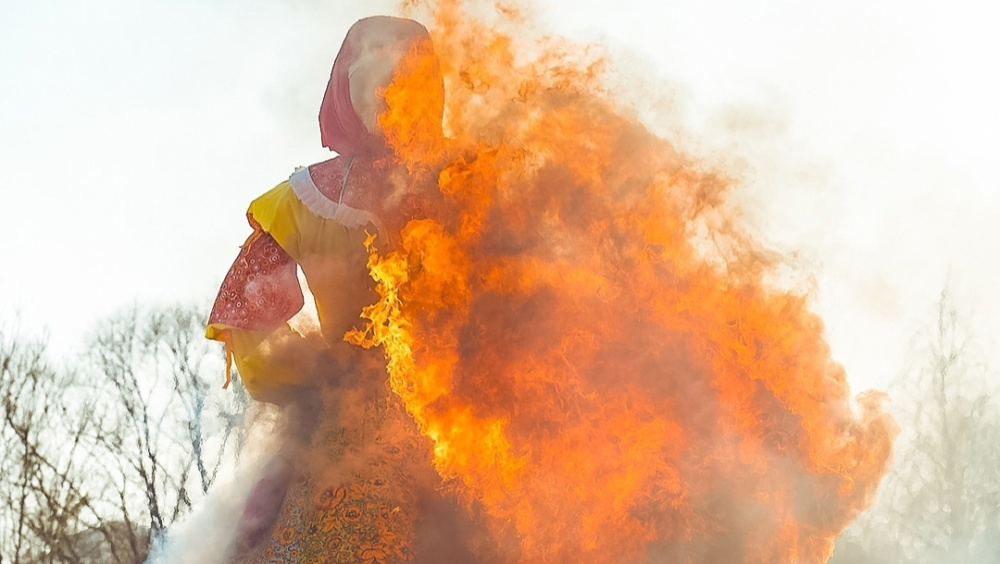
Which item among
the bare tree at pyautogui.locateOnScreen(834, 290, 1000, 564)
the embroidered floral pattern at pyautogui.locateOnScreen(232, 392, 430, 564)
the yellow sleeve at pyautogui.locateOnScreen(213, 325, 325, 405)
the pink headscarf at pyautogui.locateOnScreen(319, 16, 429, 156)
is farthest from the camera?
the bare tree at pyautogui.locateOnScreen(834, 290, 1000, 564)

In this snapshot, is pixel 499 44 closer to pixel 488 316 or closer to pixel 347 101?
pixel 347 101

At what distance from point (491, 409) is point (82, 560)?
2019 centimetres

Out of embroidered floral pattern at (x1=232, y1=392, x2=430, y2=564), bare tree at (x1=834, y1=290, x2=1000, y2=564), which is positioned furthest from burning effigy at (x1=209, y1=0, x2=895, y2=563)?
bare tree at (x1=834, y1=290, x2=1000, y2=564)

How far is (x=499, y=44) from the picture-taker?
Answer: 5.48 metres

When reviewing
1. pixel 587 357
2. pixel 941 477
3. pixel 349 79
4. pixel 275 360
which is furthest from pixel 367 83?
pixel 941 477

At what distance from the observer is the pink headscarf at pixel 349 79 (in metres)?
5.40

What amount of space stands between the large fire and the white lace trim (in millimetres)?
152

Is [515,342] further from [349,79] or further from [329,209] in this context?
[349,79]

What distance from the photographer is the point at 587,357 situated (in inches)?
199

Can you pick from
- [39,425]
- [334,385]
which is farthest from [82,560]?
[334,385]

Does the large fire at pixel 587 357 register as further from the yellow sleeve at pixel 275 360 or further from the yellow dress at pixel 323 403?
the yellow sleeve at pixel 275 360

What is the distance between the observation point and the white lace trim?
A: 17.3 ft

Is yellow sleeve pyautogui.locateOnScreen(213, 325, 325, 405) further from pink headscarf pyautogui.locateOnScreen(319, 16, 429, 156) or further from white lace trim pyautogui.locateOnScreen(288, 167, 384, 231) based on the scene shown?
pink headscarf pyautogui.locateOnScreen(319, 16, 429, 156)

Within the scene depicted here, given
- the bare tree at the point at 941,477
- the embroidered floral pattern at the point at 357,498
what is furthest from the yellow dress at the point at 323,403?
the bare tree at the point at 941,477
